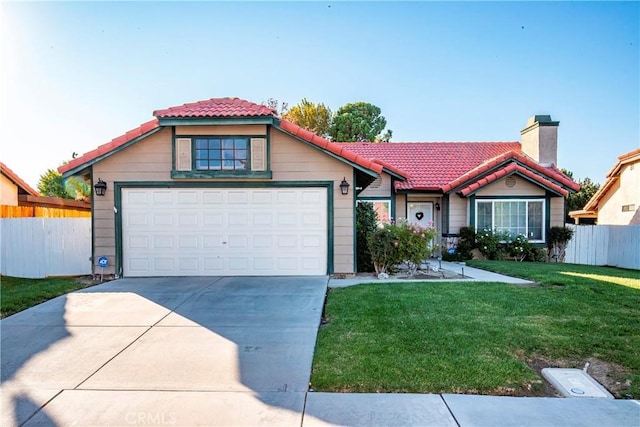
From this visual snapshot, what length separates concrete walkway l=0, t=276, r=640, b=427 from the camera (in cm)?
293

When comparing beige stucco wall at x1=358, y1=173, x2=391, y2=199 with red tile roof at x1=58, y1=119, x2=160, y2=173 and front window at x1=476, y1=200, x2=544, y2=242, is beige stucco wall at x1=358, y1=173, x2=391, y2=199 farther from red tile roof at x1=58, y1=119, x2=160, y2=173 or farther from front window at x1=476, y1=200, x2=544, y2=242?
red tile roof at x1=58, y1=119, x2=160, y2=173

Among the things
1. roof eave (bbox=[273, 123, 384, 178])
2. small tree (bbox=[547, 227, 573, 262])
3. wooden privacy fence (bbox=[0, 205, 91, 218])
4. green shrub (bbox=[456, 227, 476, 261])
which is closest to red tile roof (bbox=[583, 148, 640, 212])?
small tree (bbox=[547, 227, 573, 262])

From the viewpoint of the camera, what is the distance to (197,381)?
355cm

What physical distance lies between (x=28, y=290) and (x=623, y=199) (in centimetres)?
2155

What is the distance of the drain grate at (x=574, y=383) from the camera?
3.32 m

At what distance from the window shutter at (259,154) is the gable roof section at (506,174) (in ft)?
24.6

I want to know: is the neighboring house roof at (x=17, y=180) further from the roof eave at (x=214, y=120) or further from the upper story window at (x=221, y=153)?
the upper story window at (x=221, y=153)

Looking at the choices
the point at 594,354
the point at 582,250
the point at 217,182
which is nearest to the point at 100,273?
the point at 217,182

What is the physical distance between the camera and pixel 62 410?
3.06 metres

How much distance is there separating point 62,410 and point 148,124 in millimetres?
7437

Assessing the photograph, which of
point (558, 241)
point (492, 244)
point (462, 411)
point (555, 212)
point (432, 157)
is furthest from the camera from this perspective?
point (432, 157)

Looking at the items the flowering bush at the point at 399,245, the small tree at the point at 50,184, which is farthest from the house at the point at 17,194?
the small tree at the point at 50,184

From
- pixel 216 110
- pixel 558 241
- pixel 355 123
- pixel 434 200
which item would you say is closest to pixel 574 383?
pixel 216 110

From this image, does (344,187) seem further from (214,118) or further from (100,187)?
(100,187)
